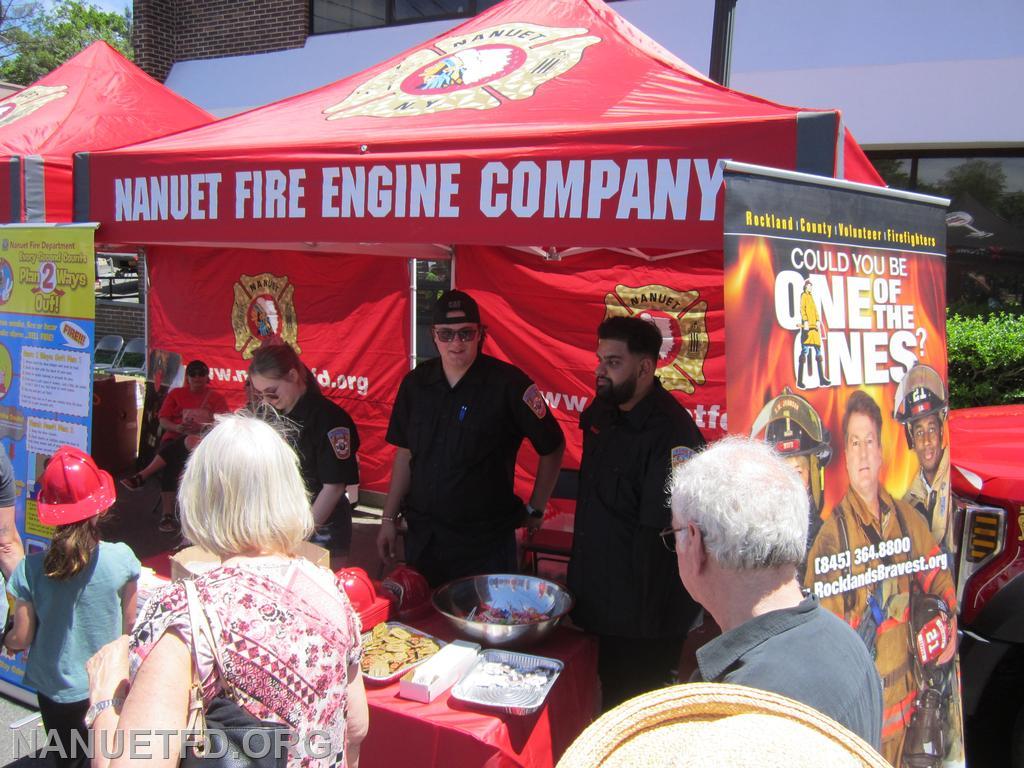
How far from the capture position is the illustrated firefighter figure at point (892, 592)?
2.17 meters

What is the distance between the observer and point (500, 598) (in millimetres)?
2922

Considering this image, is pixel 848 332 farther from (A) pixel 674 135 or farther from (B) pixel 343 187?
(B) pixel 343 187

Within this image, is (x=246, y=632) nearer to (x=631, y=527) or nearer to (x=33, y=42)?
(x=631, y=527)

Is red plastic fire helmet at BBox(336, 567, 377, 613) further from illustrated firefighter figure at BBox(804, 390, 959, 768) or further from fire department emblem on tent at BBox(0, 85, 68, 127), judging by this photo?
fire department emblem on tent at BBox(0, 85, 68, 127)

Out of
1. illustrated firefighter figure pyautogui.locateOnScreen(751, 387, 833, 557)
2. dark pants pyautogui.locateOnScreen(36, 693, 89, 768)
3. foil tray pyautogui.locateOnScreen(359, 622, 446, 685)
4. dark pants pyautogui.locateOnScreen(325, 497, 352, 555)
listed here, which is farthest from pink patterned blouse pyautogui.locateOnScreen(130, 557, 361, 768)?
dark pants pyautogui.locateOnScreen(325, 497, 352, 555)

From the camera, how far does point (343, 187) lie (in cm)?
292

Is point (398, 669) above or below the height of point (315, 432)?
below

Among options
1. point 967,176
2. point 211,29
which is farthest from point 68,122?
point 967,176

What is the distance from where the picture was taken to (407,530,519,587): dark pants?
3320 millimetres

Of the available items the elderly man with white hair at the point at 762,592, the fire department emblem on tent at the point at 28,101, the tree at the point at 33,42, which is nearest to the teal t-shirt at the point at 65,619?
the elderly man with white hair at the point at 762,592

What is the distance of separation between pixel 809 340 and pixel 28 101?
5.81 m

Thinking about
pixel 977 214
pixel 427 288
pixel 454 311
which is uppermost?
pixel 977 214

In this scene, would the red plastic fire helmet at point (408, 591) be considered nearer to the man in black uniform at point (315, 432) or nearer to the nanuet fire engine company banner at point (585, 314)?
the man in black uniform at point (315, 432)

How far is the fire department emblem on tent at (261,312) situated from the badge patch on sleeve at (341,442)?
3.87m
